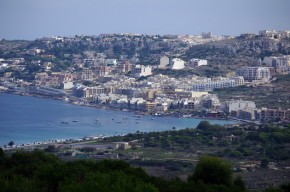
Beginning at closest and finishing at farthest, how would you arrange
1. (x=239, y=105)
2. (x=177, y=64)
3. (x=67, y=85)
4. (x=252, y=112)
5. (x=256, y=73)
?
1. (x=252, y=112)
2. (x=239, y=105)
3. (x=256, y=73)
4. (x=67, y=85)
5. (x=177, y=64)

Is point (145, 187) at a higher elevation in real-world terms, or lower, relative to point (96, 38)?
lower

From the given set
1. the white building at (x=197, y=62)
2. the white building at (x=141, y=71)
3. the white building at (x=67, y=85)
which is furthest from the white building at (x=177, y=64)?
the white building at (x=67, y=85)

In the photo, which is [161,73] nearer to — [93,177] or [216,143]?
[216,143]

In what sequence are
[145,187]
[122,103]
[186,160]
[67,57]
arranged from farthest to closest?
[67,57], [122,103], [186,160], [145,187]

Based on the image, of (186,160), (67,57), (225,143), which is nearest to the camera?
(186,160)

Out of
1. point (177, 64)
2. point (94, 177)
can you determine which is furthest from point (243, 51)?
point (94, 177)

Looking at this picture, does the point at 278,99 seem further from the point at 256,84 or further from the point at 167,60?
the point at 167,60

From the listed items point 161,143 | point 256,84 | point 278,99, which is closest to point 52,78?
point 256,84

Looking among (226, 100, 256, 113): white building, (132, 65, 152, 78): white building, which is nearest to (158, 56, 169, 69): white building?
(132, 65, 152, 78): white building
